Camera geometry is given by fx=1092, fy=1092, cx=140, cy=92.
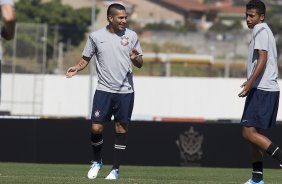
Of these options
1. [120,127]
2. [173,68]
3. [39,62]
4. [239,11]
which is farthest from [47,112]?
[239,11]

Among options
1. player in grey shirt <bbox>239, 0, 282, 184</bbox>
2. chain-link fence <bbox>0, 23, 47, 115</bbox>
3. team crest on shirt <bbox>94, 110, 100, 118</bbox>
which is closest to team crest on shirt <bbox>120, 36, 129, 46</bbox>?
team crest on shirt <bbox>94, 110, 100, 118</bbox>

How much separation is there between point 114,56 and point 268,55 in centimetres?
229

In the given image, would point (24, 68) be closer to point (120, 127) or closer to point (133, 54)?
point (120, 127)

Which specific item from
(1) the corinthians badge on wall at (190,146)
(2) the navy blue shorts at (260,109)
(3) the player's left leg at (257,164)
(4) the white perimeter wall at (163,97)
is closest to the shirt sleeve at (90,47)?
(2) the navy blue shorts at (260,109)

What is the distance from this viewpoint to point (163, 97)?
55.2m

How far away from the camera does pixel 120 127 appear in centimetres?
1414

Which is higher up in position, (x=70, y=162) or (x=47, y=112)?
(x=70, y=162)

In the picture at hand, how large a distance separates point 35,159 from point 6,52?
2635 centimetres

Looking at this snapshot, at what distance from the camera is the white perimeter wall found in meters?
53.5

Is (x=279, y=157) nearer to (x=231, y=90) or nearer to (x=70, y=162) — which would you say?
(x=70, y=162)

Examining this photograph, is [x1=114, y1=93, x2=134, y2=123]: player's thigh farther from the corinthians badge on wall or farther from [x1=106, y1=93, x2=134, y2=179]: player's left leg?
the corinthians badge on wall

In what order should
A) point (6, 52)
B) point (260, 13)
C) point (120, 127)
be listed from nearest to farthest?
point (260, 13) → point (120, 127) → point (6, 52)

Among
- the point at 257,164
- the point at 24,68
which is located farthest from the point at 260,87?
the point at 24,68

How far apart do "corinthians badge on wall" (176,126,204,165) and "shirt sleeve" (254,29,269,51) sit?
10240mm
